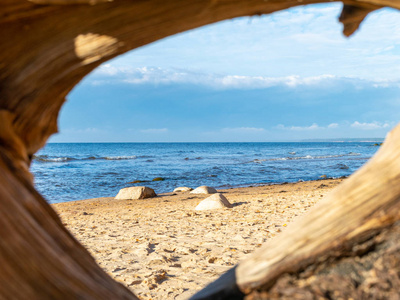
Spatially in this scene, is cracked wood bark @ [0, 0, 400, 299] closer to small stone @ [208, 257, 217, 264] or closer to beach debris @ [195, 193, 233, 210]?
small stone @ [208, 257, 217, 264]

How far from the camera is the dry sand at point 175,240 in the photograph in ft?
13.8

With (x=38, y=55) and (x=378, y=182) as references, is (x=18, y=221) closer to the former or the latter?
(x=38, y=55)

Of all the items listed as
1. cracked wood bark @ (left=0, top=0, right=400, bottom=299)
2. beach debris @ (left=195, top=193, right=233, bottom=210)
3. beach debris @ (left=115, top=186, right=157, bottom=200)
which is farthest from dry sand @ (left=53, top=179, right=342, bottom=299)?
beach debris @ (left=115, top=186, right=157, bottom=200)

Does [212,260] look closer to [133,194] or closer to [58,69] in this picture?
[58,69]

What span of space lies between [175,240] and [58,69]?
15.6 feet

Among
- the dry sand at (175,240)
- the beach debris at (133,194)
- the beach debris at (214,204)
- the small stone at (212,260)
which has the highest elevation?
the beach debris at (133,194)

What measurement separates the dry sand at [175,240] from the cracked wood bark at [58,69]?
97.8 inches

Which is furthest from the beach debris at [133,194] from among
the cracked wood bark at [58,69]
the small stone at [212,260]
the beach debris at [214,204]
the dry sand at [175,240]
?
Result: the cracked wood bark at [58,69]

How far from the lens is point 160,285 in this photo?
402 centimetres

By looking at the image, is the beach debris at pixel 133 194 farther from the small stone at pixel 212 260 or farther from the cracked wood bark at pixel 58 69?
the cracked wood bark at pixel 58 69

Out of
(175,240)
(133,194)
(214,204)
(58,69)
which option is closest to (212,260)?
(175,240)

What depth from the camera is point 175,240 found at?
5945mm

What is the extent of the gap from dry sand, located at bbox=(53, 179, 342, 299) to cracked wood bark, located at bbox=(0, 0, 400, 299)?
248 centimetres

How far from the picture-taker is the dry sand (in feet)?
13.8
